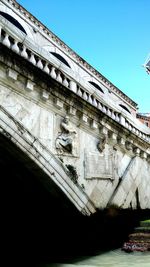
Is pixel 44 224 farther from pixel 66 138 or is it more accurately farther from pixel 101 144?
pixel 66 138

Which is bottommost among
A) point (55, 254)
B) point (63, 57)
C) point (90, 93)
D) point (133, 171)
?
point (55, 254)

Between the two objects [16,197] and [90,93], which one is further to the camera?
[16,197]

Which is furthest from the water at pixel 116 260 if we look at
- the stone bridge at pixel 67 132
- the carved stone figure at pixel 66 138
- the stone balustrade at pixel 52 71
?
the stone balustrade at pixel 52 71

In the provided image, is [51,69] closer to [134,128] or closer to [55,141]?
[55,141]

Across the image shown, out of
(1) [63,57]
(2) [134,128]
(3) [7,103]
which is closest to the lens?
(3) [7,103]

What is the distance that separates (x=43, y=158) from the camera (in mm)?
5281

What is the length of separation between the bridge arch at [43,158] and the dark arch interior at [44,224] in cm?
23

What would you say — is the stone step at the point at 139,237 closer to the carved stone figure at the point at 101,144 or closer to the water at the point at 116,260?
the water at the point at 116,260

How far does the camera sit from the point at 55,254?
27.8 feet

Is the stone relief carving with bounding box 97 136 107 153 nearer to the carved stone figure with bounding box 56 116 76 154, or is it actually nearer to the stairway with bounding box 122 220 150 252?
the carved stone figure with bounding box 56 116 76 154

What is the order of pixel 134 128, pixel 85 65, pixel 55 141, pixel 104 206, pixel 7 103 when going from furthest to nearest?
pixel 85 65
pixel 134 128
pixel 104 206
pixel 55 141
pixel 7 103

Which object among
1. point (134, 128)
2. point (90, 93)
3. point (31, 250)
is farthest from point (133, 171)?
point (31, 250)

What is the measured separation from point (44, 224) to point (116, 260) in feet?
7.46

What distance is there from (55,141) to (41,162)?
0.59 meters
